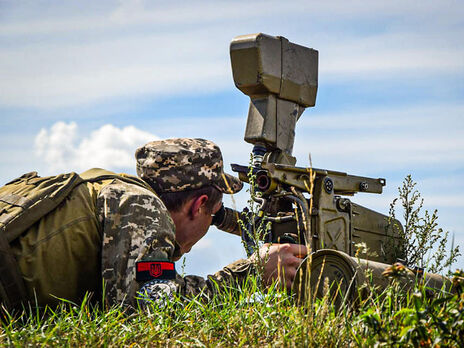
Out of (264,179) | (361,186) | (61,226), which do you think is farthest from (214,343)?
(361,186)

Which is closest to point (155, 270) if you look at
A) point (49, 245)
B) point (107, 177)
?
point (49, 245)

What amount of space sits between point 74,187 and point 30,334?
111 centimetres

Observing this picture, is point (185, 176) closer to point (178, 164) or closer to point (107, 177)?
point (178, 164)

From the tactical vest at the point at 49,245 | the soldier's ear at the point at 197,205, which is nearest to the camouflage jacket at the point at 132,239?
the tactical vest at the point at 49,245

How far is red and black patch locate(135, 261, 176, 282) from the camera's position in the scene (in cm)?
363

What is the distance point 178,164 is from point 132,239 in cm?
93

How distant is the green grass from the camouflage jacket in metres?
0.16

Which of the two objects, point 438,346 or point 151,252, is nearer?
point 438,346

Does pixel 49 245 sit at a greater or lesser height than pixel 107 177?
lesser

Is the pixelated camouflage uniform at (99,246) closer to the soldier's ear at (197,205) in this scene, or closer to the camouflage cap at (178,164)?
the camouflage cap at (178,164)

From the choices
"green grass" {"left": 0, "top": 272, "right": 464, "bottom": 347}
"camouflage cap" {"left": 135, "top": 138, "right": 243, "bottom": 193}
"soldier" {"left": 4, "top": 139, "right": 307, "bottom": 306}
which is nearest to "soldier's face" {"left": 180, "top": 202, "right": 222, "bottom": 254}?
"camouflage cap" {"left": 135, "top": 138, "right": 243, "bottom": 193}

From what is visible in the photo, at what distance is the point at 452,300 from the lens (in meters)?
2.63

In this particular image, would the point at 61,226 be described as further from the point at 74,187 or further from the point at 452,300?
the point at 452,300

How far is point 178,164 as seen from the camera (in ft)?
14.8
